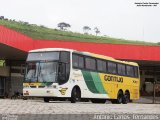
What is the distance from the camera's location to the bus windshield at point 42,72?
22.4 metres

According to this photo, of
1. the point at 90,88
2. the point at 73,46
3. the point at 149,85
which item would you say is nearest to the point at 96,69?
the point at 90,88

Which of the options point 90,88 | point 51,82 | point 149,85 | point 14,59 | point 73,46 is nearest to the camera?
point 51,82

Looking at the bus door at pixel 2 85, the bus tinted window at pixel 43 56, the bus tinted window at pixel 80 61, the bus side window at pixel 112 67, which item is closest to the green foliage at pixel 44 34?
the bus door at pixel 2 85

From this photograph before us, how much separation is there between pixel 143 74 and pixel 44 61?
102 ft

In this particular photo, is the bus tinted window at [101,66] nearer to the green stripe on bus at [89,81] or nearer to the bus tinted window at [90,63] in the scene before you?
the bus tinted window at [90,63]

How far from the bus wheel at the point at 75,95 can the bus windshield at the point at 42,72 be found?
122cm

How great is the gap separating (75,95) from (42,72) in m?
1.95

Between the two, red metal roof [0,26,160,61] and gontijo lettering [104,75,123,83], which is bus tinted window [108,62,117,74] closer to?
gontijo lettering [104,75,123,83]

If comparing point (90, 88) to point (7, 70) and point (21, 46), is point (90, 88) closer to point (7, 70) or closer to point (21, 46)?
point (21, 46)

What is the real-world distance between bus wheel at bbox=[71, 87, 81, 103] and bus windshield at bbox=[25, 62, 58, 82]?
4.00 ft

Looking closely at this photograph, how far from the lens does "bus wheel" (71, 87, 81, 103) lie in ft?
74.0

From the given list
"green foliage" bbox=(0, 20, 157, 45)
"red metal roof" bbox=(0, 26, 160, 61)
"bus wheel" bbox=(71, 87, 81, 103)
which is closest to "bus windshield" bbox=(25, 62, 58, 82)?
"bus wheel" bbox=(71, 87, 81, 103)

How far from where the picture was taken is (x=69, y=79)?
2258 centimetres

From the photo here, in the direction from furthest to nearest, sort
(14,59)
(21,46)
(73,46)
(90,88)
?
(14,59), (73,46), (21,46), (90,88)
